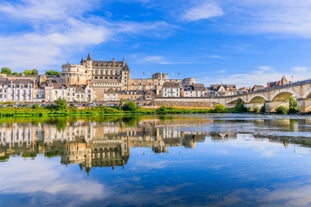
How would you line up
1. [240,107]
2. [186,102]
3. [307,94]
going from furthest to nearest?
1. [186,102]
2. [240,107]
3. [307,94]

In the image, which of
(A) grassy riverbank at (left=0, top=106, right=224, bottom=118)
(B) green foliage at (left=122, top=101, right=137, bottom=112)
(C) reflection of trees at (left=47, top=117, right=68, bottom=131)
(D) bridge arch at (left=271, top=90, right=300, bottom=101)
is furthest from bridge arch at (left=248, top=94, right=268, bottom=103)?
(C) reflection of trees at (left=47, top=117, right=68, bottom=131)

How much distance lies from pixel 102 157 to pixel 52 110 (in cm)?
6084

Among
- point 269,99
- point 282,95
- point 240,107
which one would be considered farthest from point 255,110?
point 282,95

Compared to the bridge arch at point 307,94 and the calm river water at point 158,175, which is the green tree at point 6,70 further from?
the calm river water at point 158,175

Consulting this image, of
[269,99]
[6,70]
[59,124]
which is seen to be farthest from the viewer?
[6,70]

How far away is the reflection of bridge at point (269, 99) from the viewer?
2167 inches

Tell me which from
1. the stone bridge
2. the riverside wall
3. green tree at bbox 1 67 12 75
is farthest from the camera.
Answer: green tree at bbox 1 67 12 75

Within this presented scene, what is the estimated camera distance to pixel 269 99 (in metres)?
69.9

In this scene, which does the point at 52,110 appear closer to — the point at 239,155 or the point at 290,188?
the point at 239,155

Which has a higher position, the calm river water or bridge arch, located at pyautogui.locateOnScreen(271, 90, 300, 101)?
bridge arch, located at pyautogui.locateOnScreen(271, 90, 300, 101)

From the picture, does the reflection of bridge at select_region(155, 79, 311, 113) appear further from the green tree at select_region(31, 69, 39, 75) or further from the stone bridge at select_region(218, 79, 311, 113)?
the green tree at select_region(31, 69, 39, 75)

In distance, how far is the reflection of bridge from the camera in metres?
55.0

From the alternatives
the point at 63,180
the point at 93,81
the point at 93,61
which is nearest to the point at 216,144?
the point at 63,180

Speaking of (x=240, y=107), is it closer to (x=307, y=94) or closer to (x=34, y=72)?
(x=307, y=94)
